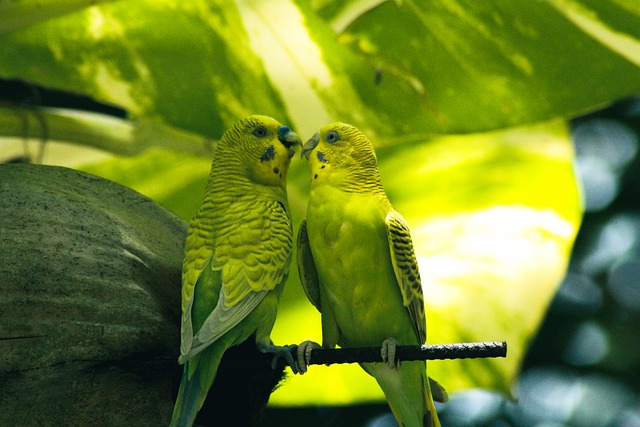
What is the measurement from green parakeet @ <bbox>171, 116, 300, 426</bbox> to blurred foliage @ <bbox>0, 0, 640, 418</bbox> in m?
0.71

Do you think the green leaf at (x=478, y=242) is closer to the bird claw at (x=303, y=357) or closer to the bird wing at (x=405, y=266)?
the bird wing at (x=405, y=266)

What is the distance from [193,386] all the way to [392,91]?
4.11ft

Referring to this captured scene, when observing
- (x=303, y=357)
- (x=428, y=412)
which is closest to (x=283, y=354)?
(x=303, y=357)

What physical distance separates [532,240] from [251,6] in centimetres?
98

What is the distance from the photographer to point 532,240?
6.22 ft

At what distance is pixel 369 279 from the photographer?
44.5 inches

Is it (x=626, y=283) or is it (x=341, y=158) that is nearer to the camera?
(x=341, y=158)

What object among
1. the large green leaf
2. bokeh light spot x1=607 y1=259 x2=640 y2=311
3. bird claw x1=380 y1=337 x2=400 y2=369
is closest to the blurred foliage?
the large green leaf

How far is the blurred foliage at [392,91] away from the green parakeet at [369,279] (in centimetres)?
71

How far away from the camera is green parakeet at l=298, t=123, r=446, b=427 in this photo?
1126 millimetres

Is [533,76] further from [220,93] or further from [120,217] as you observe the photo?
[120,217]

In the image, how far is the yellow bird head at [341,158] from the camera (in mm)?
1193

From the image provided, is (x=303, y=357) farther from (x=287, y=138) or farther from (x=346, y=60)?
(x=346, y=60)

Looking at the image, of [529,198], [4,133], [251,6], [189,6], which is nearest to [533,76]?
[529,198]
